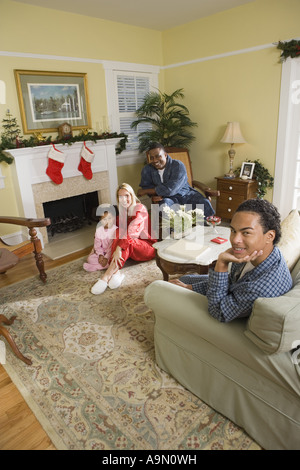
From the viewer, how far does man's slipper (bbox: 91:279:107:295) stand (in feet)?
9.42

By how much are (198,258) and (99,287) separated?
1032 millimetres

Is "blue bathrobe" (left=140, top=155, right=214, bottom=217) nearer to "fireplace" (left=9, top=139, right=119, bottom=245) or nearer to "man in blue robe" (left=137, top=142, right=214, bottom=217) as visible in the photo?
"man in blue robe" (left=137, top=142, right=214, bottom=217)

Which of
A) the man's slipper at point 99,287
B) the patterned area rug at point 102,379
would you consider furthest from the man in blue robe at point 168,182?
the patterned area rug at point 102,379

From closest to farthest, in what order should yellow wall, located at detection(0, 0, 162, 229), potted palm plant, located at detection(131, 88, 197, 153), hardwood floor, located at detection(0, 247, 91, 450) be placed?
hardwood floor, located at detection(0, 247, 91, 450)
yellow wall, located at detection(0, 0, 162, 229)
potted palm plant, located at detection(131, 88, 197, 153)

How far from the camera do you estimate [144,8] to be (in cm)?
391

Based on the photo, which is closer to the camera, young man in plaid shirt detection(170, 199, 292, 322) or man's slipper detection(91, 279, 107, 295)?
young man in plaid shirt detection(170, 199, 292, 322)

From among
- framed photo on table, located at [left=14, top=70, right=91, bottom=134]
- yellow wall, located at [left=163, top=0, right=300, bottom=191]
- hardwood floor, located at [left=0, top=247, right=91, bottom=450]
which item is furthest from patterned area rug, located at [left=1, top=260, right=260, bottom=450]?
yellow wall, located at [left=163, top=0, right=300, bottom=191]

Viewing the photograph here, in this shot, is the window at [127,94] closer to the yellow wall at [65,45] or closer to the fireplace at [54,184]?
the yellow wall at [65,45]

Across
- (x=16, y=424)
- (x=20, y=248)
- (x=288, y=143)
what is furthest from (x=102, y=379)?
(x=288, y=143)

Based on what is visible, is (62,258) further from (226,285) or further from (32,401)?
(226,285)

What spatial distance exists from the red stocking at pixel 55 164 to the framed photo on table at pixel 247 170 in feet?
7.85

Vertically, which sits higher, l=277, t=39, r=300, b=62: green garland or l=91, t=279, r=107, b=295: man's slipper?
l=277, t=39, r=300, b=62: green garland

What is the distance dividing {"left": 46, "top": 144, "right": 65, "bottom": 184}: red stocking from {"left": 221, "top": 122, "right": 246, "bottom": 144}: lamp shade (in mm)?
2176

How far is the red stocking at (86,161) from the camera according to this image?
13.8 feet
